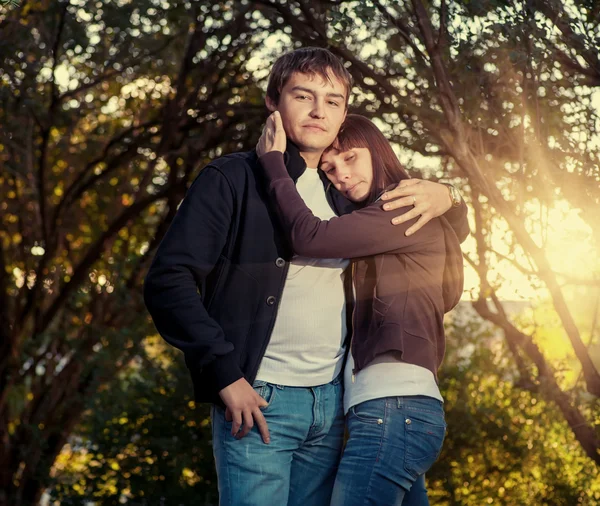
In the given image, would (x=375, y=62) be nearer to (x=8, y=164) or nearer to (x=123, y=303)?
(x=123, y=303)

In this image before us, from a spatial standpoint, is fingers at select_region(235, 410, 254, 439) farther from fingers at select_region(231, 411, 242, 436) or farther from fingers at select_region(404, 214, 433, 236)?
fingers at select_region(404, 214, 433, 236)

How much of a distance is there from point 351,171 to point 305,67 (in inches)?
15.8

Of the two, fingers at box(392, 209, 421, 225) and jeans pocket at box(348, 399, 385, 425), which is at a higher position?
fingers at box(392, 209, 421, 225)

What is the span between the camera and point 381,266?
9.36ft

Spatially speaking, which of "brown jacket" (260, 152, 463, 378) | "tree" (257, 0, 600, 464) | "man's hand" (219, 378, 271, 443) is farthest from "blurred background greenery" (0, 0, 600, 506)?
"man's hand" (219, 378, 271, 443)

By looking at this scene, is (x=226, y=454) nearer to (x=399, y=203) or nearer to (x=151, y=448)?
(x=399, y=203)

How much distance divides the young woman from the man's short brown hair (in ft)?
0.59

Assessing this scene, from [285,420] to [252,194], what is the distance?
0.73m

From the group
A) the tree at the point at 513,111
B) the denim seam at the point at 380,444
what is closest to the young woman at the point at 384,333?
the denim seam at the point at 380,444

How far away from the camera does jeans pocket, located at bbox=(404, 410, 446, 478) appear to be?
265cm

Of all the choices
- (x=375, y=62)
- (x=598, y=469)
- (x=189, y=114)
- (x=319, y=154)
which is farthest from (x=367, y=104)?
(x=319, y=154)

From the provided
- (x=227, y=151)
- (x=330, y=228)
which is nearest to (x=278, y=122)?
(x=330, y=228)

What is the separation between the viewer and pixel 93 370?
8.80 m

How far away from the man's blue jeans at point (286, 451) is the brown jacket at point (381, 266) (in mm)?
210
